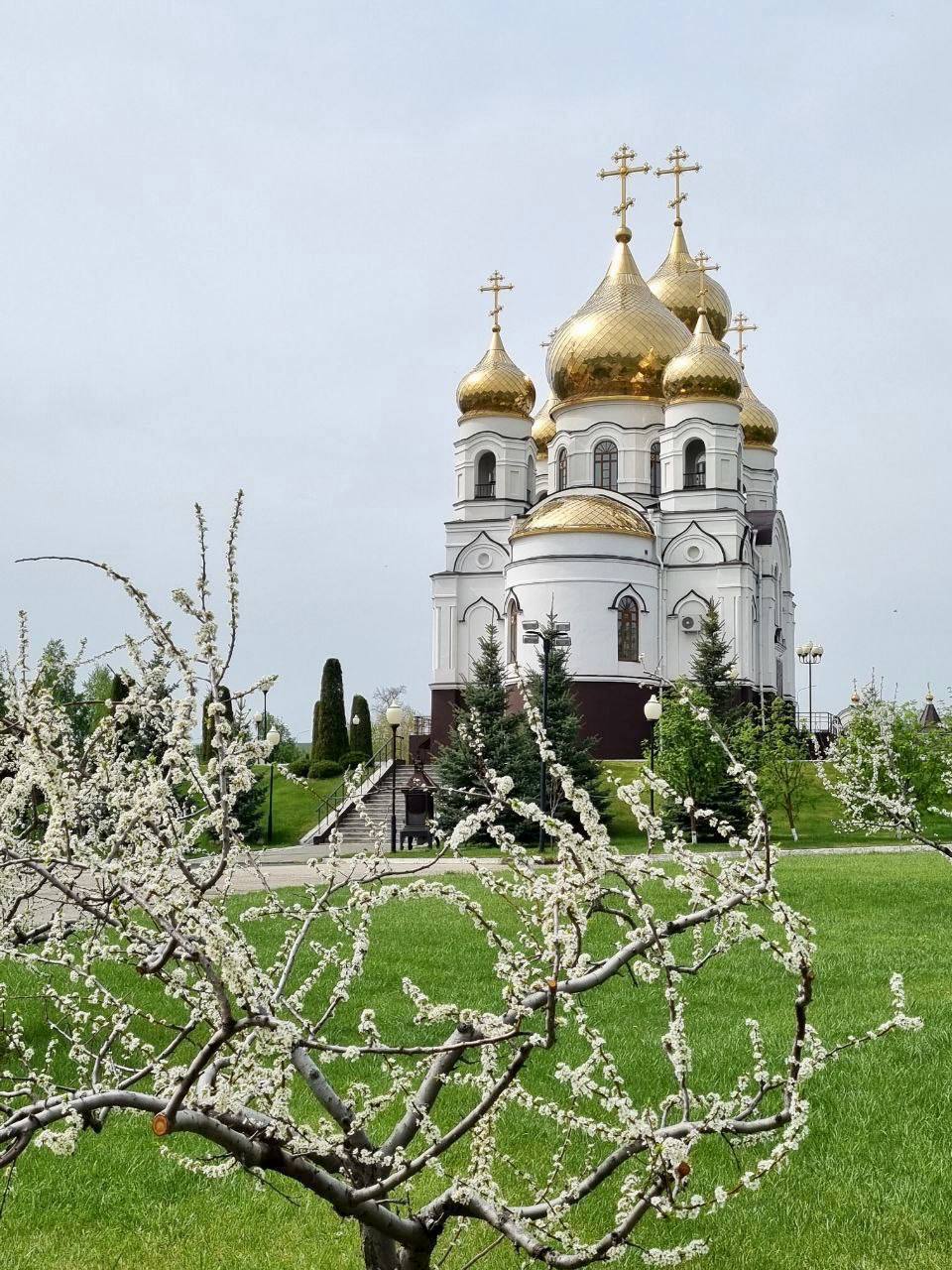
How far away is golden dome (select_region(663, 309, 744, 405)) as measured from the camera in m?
31.7

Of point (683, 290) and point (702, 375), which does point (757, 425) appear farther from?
point (702, 375)

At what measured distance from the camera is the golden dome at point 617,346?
33219mm

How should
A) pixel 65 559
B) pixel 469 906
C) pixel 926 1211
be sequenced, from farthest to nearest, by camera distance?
pixel 926 1211 < pixel 65 559 < pixel 469 906

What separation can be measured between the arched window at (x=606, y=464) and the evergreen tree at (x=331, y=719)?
9732mm

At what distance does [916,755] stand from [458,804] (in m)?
8.51

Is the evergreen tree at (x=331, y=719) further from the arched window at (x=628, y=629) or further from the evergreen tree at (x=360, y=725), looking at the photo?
the arched window at (x=628, y=629)

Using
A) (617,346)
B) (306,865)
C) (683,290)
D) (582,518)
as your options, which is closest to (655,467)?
(617,346)

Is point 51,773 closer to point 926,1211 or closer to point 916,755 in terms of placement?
point 926,1211

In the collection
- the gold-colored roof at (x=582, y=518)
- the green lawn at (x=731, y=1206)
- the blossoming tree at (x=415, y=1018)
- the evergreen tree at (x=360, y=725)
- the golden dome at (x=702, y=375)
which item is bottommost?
the green lawn at (x=731, y=1206)

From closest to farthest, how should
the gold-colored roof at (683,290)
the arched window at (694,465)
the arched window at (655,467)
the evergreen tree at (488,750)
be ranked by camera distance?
the evergreen tree at (488,750), the arched window at (694,465), the arched window at (655,467), the gold-colored roof at (683,290)

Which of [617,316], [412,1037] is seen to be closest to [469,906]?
[412,1037]

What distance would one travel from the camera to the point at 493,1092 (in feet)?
9.25

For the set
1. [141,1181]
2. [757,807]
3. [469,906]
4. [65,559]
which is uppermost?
[65,559]

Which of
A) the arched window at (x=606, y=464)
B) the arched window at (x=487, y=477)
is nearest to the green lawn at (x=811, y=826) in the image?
the arched window at (x=606, y=464)
